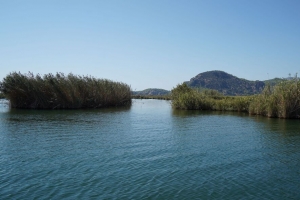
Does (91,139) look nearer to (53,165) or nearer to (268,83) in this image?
(53,165)

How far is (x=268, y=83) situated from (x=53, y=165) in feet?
101

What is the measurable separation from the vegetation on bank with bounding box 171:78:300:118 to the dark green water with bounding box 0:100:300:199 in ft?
45.4

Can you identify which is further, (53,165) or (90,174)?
(53,165)

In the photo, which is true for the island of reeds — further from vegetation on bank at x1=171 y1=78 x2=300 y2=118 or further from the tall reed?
the tall reed

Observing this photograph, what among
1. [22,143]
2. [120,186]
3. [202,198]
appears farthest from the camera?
[22,143]

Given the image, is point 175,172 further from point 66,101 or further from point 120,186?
point 66,101

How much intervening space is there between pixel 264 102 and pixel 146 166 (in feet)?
92.1

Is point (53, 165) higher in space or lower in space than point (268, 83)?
lower

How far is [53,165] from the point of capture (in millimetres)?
11875

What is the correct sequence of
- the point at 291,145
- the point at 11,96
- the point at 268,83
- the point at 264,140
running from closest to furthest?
the point at 291,145 → the point at 264,140 → the point at 268,83 → the point at 11,96

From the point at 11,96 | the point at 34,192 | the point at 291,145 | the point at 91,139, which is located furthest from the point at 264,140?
the point at 11,96

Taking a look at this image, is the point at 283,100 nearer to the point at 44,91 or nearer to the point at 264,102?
the point at 264,102

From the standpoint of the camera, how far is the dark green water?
365 inches

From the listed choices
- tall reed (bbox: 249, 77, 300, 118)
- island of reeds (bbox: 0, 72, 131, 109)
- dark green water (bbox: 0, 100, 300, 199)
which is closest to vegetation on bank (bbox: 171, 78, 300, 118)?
tall reed (bbox: 249, 77, 300, 118)
